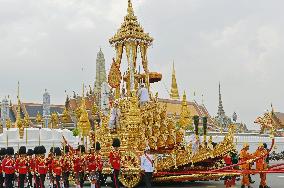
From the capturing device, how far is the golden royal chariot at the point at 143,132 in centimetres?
1492

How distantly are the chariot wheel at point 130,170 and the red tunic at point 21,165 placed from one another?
2901 millimetres

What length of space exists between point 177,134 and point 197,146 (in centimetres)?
95

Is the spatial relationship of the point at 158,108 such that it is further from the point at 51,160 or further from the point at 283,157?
the point at 283,157

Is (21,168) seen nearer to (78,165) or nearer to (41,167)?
(41,167)

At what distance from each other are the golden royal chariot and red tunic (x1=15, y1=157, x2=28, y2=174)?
97.6 inches

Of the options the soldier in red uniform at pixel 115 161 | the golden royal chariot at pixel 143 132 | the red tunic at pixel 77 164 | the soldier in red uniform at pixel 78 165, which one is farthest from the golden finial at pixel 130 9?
the red tunic at pixel 77 164

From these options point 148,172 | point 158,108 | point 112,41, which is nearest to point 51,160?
point 148,172

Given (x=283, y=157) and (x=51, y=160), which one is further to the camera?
(x=283, y=157)

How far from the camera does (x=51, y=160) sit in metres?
14.2

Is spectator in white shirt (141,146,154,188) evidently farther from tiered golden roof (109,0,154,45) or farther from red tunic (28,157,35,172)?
tiered golden roof (109,0,154,45)

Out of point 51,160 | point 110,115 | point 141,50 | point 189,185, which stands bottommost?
point 189,185

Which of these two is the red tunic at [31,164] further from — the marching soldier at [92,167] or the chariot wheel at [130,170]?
the chariot wheel at [130,170]

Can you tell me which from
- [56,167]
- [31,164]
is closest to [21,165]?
[31,164]

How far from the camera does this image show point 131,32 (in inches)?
698
